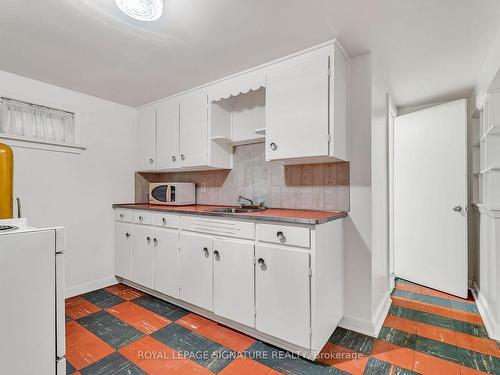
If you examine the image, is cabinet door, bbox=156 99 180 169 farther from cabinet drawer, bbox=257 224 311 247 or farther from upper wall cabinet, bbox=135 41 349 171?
cabinet drawer, bbox=257 224 311 247

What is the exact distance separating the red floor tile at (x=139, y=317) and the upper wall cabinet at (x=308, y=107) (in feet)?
5.38

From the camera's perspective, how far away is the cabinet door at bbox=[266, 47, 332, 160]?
188cm

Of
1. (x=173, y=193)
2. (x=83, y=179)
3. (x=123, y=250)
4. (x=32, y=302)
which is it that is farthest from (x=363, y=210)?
(x=83, y=179)

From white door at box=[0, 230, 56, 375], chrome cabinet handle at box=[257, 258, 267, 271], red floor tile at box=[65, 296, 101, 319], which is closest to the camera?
white door at box=[0, 230, 56, 375]

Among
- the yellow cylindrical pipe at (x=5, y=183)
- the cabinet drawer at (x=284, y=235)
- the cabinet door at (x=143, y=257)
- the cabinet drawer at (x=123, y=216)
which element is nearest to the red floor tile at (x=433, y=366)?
the cabinet drawer at (x=284, y=235)

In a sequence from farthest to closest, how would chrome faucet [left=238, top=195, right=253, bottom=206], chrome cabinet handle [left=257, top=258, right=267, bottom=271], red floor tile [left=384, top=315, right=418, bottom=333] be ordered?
Result: chrome faucet [left=238, top=195, right=253, bottom=206], red floor tile [left=384, top=315, right=418, bottom=333], chrome cabinet handle [left=257, top=258, right=267, bottom=271]

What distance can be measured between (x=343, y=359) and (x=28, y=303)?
1.78 meters

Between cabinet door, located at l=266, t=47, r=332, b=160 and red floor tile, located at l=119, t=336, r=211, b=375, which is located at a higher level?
cabinet door, located at l=266, t=47, r=332, b=160

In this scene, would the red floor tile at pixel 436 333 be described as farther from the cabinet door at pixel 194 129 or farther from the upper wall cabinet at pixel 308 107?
the cabinet door at pixel 194 129

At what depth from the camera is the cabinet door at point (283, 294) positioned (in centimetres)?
167

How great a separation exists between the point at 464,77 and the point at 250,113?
6.71 feet

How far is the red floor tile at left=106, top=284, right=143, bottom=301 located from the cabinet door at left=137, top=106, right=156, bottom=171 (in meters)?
1.40

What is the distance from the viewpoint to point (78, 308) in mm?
2461

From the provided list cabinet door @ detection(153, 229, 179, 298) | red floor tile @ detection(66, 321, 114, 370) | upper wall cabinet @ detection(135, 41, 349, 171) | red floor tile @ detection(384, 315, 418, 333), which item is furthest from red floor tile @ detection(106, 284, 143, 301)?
red floor tile @ detection(384, 315, 418, 333)
